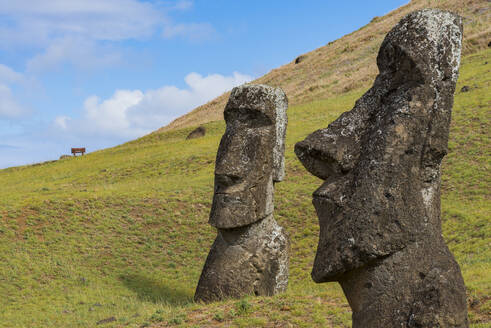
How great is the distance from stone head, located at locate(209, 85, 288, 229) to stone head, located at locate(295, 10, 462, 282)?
5677 millimetres

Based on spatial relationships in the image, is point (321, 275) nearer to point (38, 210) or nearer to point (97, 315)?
point (97, 315)

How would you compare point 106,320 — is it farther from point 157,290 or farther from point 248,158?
point 248,158

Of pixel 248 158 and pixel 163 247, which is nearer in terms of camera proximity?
pixel 248 158

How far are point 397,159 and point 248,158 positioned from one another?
631 centimetres

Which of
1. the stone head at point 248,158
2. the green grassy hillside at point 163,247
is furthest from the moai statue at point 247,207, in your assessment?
the green grassy hillside at point 163,247

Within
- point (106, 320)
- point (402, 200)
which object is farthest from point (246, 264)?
point (402, 200)

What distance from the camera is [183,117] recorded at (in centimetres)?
6262

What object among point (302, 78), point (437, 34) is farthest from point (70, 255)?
point (302, 78)

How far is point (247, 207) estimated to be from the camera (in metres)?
11.7

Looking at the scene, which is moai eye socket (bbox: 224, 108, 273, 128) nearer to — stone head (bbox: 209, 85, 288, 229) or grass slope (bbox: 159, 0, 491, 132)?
stone head (bbox: 209, 85, 288, 229)

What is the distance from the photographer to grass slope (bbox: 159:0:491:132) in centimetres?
4706

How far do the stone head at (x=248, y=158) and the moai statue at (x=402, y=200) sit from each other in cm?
573

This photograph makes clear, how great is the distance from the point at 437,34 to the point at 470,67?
35419 millimetres

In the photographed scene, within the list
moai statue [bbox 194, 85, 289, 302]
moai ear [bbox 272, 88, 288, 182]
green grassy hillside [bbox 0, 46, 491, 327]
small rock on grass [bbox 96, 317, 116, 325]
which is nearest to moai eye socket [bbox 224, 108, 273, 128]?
moai statue [bbox 194, 85, 289, 302]
